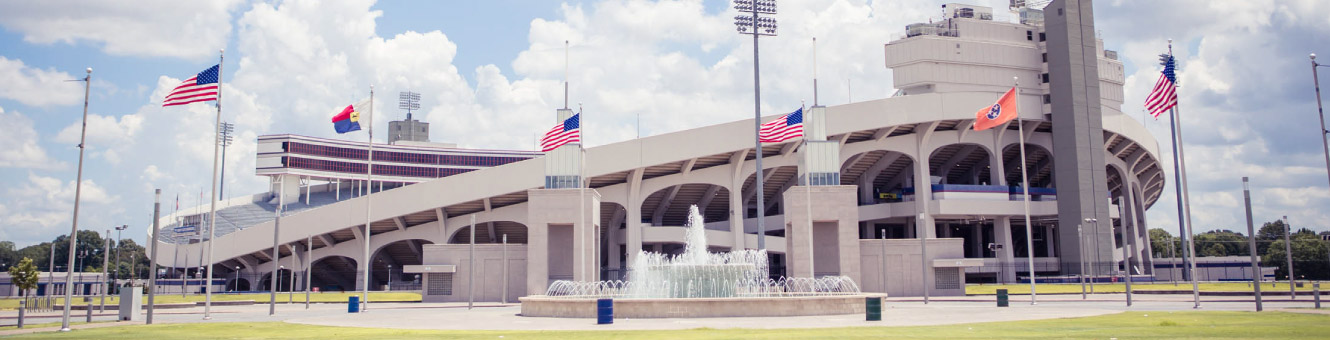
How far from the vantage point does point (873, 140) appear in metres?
64.3

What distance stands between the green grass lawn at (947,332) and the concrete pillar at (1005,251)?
4140 centimetres

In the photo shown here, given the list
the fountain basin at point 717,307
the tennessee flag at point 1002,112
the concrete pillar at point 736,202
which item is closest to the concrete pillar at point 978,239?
the concrete pillar at point 736,202

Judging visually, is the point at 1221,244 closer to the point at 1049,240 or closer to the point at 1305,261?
the point at 1305,261

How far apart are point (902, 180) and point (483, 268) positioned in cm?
3940

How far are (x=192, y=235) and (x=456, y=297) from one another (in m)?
40.3

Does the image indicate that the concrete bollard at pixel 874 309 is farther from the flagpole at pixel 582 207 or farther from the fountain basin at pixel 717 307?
the flagpole at pixel 582 207

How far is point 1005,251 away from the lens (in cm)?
6619

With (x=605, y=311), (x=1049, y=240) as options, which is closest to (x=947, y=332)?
(x=605, y=311)

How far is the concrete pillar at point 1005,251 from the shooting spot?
6581cm

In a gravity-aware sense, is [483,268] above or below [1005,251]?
below

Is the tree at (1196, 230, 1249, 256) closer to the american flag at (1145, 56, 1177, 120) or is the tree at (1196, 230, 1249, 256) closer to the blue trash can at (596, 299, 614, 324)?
the american flag at (1145, 56, 1177, 120)

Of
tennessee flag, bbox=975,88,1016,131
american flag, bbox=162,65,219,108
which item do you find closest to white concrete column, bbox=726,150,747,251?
tennessee flag, bbox=975,88,1016,131

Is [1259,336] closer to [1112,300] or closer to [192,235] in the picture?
[1112,300]

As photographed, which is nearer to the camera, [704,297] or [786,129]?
[704,297]
